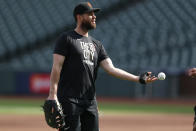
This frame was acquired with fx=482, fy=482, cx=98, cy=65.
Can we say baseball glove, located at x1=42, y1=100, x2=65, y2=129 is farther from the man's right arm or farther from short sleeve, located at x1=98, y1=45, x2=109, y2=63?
short sleeve, located at x1=98, y1=45, x2=109, y2=63

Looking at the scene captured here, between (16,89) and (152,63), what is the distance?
7353 mm

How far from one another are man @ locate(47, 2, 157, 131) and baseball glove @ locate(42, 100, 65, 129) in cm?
8

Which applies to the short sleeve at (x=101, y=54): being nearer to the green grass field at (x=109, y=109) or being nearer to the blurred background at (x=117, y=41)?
the green grass field at (x=109, y=109)

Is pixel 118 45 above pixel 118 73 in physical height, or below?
above

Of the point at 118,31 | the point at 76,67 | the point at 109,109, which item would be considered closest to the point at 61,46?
the point at 76,67

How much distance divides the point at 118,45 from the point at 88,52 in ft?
72.6

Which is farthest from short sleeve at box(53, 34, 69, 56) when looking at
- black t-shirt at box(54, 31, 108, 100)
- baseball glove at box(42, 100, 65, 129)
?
baseball glove at box(42, 100, 65, 129)

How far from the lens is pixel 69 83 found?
16.7 feet

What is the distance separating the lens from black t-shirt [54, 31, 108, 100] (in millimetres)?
5031

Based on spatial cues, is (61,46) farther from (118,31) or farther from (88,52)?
(118,31)

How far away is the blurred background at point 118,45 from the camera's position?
24.7 m

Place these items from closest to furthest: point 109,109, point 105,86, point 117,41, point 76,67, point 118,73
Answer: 1. point 76,67
2. point 118,73
3. point 109,109
4. point 105,86
5. point 117,41

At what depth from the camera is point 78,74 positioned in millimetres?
5094

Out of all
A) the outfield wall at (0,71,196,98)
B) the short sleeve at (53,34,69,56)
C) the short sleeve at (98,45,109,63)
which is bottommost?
the outfield wall at (0,71,196,98)
